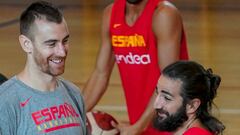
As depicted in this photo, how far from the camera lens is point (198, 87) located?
11.1ft

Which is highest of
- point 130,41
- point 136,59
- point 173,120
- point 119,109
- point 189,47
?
point 173,120

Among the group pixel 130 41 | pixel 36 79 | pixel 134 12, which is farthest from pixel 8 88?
pixel 134 12

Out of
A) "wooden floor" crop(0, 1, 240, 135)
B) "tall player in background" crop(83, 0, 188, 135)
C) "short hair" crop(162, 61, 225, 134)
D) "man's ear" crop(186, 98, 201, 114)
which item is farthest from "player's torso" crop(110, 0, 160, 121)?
"wooden floor" crop(0, 1, 240, 135)

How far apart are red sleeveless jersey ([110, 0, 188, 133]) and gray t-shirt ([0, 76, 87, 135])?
→ 1793 mm

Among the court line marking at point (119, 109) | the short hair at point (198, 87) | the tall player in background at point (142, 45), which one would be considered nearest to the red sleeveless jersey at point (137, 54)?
the tall player in background at point (142, 45)

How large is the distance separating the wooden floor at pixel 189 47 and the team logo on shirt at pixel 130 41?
9.22 feet

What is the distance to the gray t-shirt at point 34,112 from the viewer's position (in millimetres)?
3250

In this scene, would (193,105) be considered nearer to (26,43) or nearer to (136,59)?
(26,43)

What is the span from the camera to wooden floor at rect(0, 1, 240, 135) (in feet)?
29.8

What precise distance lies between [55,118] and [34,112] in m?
0.10

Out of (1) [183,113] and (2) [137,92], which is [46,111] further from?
(2) [137,92]

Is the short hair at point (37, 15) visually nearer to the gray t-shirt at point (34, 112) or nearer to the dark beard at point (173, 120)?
the gray t-shirt at point (34, 112)

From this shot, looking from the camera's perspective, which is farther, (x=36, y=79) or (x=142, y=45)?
(x=142, y=45)

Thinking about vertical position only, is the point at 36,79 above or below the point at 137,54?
above
